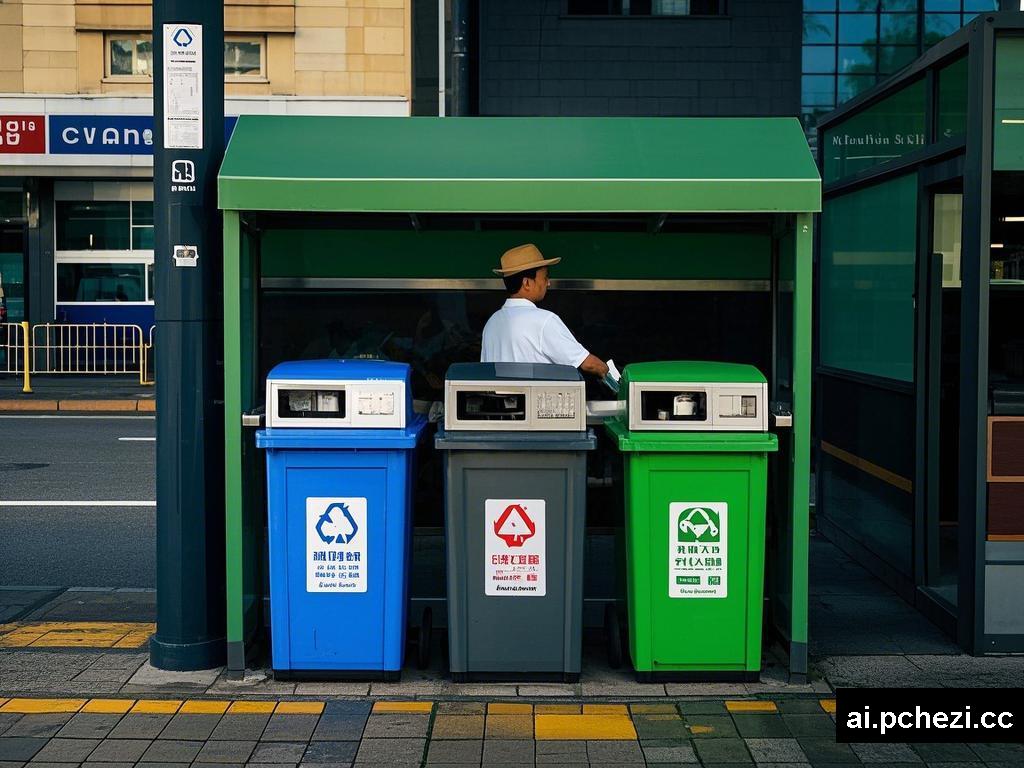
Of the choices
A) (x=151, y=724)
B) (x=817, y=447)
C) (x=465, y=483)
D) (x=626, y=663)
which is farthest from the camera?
(x=817, y=447)

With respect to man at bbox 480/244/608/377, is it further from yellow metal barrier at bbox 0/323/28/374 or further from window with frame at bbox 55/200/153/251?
window with frame at bbox 55/200/153/251

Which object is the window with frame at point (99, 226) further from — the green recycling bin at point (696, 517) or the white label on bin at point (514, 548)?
the green recycling bin at point (696, 517)

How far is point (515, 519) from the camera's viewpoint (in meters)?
5.14

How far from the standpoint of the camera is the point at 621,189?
512cm

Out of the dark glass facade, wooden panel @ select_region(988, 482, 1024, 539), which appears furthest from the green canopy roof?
the dark glass facade

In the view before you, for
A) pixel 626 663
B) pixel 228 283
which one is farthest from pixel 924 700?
pixel 228 283

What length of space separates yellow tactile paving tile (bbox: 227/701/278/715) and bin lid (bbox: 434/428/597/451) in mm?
1198

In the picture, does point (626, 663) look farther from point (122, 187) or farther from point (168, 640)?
point (122, 187)

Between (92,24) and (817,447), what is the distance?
51.8ft

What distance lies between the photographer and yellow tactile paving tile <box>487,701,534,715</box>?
4941 millimetres

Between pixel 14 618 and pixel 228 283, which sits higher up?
pixel 228 283

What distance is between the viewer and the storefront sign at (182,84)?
5.30m

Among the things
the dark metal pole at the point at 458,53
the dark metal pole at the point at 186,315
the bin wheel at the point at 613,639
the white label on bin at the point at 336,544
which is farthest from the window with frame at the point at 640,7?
the white label on bin at the point at 336,544

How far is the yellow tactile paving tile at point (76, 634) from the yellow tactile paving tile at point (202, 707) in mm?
928
